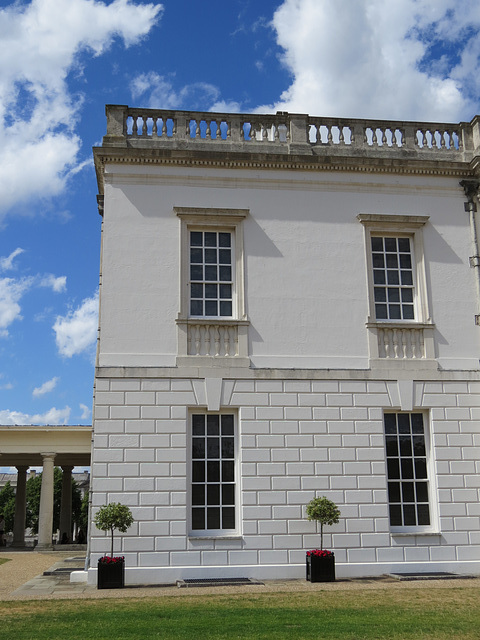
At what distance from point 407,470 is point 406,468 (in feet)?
0.15

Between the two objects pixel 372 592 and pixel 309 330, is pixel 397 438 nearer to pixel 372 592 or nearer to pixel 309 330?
pixel 309 330

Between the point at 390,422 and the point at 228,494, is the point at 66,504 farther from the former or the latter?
the point at 390,422

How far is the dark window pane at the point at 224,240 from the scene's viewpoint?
1570 cm

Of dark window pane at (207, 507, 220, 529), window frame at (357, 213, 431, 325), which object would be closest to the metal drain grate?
dark window pane at (207, 507, 220, 529)

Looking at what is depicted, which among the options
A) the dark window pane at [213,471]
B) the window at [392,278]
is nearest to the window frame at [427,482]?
the window at [392,278]

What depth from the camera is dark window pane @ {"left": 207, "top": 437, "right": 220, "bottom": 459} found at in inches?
572

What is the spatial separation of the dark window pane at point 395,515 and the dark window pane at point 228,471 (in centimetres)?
331

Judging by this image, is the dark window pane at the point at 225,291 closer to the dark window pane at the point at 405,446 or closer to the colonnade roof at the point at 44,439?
the dark window pane at the point at 405,446

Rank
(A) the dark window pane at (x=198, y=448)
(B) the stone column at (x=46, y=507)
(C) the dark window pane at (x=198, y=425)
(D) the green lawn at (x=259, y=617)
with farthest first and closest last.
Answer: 1. (B) the stone column at (x=46, y=507)
2. (C) the dark window pane at (x=198, y=425)
3. (A) the dark window pane at (x=198, y=448)
4. (D) the green lawn at (x=259, y=617)

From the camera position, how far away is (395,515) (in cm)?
1481

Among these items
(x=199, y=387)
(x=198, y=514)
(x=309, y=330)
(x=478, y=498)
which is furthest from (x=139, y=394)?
(x=478, y=498)

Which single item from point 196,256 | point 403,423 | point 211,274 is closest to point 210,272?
point 211,274

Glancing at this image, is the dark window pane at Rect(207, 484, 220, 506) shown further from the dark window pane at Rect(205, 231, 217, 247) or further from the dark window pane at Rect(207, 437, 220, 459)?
the dark window pane at Rect(205, 231, 217, 247)

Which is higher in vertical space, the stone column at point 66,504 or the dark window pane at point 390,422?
the dark window pane at point 390,422
